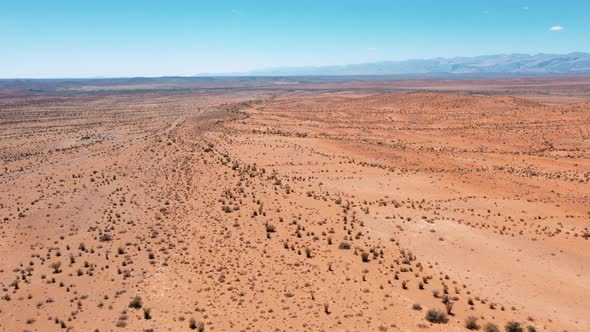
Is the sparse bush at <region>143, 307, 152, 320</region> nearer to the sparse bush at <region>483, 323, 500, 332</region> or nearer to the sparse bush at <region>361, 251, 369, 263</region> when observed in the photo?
the sparse bush at <region>361, 251, 369, 263</region>

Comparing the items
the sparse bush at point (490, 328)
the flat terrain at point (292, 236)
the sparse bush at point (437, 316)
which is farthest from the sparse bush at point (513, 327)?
the sparse bush at point (437, 316)

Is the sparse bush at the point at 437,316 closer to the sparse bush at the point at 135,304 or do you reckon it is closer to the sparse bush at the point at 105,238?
the sparse bush at the point at 135,304

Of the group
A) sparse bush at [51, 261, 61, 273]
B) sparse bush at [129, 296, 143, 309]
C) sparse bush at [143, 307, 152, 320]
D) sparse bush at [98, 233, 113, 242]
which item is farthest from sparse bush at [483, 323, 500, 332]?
sparse bush at [98, 233, 113, 242]

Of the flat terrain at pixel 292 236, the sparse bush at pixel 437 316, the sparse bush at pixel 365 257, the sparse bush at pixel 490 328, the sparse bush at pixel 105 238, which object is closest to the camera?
the sparse bush at pixel 490 328

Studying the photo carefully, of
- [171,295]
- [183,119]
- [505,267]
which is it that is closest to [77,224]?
[171,295]

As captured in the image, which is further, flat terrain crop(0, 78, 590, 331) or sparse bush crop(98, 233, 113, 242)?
sparse bush crop(98, 233, 113, 242)

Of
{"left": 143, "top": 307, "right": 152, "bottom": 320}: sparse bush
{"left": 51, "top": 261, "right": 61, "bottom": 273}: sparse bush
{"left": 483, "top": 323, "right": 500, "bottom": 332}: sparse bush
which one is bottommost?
{"left": 483, "top": 323, "right": 500, "bottom": 332}: sparse bush
